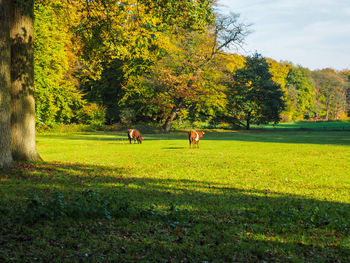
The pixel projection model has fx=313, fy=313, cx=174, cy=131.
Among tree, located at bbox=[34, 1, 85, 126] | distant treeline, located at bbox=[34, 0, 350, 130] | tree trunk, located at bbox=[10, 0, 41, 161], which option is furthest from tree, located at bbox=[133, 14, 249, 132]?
tree trunk, located at bbox=[10, 0, 41, 161]

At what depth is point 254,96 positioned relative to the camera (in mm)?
57750

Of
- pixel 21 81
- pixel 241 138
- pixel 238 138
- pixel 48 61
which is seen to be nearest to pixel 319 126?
pixel 241 138

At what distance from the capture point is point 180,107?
50.2 metres

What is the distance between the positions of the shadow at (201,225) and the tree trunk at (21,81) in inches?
104

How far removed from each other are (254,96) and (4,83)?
168 ft

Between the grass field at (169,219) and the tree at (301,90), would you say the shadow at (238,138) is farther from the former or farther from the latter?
the tree at (301,90)

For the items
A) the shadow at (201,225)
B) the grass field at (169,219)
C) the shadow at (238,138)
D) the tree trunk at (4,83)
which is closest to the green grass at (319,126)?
the shadow at (238,138)

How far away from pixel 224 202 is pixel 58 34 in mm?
25495

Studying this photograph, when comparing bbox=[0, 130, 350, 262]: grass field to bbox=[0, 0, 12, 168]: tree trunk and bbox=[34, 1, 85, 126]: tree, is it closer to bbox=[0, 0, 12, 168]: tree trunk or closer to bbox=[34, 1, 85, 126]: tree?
bbox=[0, 0, 12, 168]: tree trunk

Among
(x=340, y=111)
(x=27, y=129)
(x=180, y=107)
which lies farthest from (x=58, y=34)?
(x=340, y=111)

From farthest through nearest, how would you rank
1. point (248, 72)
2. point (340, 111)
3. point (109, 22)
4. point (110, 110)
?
point (340, 111) < point (248, 72) < point (110, 110) < point (109, 22)

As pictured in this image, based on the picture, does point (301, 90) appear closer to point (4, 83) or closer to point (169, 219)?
point (4, 83)

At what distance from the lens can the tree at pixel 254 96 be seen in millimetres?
57688

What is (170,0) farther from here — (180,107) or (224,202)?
(180,107)
